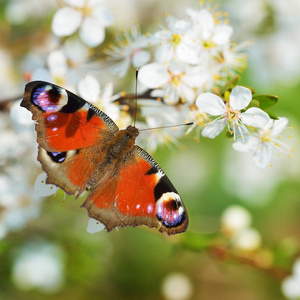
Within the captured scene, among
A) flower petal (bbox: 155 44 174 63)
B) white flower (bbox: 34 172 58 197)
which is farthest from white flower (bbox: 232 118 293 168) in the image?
white flower (bbox: 34 172 58 197)

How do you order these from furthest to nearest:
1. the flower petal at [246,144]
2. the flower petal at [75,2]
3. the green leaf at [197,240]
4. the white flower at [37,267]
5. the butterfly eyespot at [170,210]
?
the white flower at [37,267] < the green leaf at [197,240] < the flower petal at [75,2] < the flower petal at [246,144] < the butterfly eyespot at [170,210]

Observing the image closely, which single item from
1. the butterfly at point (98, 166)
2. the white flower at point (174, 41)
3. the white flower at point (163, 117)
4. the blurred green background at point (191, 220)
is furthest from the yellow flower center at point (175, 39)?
the blurred green background at point (191, 220)

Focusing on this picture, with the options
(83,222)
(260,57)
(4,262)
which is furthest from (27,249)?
(260,57)

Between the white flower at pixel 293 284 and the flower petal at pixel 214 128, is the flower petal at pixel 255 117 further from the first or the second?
the white flower at pixel 293 284

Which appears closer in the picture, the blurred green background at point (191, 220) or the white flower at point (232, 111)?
the white flower at point (232, 111)

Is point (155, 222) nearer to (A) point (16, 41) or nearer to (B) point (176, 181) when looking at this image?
(A) point (16, 41)

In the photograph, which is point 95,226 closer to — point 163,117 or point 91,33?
point 163,117
